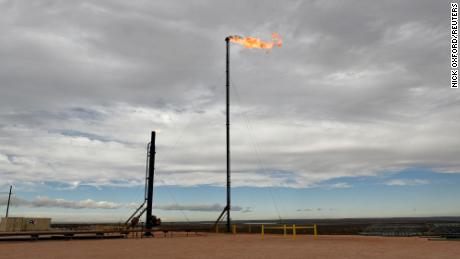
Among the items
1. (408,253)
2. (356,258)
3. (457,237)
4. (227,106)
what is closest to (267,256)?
(356,258)

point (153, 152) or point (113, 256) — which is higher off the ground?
point (153, 152)

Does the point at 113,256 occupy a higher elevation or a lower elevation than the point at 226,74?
lower

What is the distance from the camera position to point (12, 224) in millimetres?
46844

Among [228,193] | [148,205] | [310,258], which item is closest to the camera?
[310,258]

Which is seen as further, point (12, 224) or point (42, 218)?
point (42, 218)

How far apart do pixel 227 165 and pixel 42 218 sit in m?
28.1

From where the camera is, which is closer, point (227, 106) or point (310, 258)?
point (310, 258)

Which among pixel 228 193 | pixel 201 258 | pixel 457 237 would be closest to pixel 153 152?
Result: pixel 228 193

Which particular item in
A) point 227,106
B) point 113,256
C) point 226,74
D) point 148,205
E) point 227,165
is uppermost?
point 226,74

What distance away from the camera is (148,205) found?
4062 cm

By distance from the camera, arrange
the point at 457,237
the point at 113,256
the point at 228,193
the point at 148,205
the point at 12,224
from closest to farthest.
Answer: the point at 113,256 < the point at 457,237 < the point at 228,193 < the point at 148,205 < the point at 12,224

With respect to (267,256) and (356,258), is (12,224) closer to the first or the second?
(267,256)

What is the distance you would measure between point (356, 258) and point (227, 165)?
76.1 feet

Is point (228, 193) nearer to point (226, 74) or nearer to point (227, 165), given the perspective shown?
point (227, 165)
